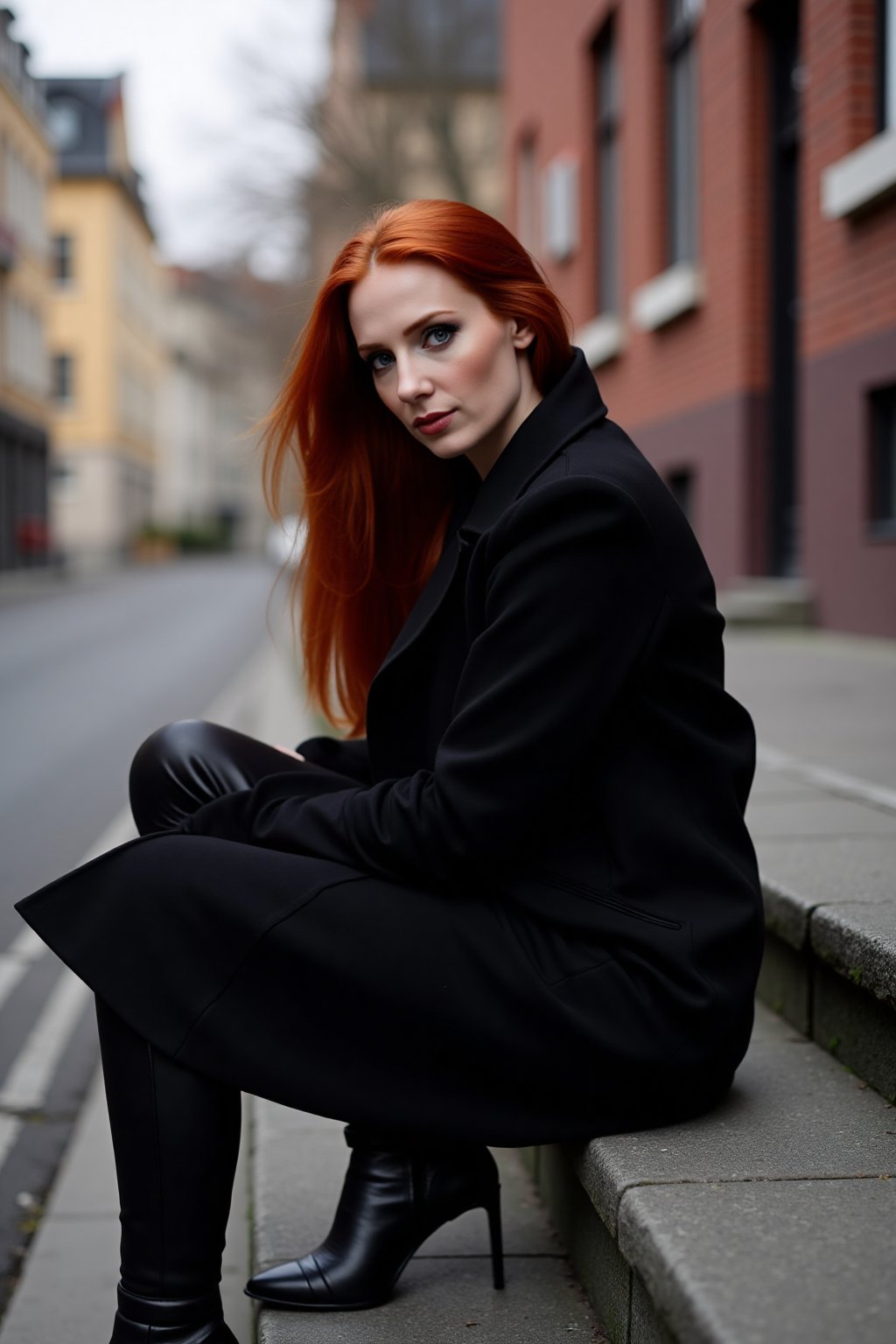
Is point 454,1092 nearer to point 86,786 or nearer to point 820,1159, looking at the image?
point 820,1159

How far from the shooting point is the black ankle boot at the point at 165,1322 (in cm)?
192

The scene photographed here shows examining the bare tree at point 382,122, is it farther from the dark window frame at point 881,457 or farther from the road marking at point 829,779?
the road marking at point 829,779

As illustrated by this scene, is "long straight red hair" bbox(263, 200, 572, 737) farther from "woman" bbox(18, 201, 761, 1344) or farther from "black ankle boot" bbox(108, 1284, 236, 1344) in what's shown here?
"black ankle boot" bbox(108, 1284, 236, 1344)

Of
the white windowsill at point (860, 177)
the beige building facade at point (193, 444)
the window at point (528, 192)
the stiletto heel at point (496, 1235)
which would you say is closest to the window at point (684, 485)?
the white windowsill at point (860, 177)

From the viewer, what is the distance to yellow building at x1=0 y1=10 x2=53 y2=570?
38.5m

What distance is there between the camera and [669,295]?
1095 cm

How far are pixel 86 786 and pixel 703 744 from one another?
633 centimetres

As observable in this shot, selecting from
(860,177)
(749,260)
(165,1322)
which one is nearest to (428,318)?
(165,1322)

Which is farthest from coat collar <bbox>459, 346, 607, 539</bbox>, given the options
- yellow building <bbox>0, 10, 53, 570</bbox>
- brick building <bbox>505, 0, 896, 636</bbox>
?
yellow building <bbox>0, 10, 53, 570</bbox>

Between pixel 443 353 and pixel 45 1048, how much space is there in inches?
103

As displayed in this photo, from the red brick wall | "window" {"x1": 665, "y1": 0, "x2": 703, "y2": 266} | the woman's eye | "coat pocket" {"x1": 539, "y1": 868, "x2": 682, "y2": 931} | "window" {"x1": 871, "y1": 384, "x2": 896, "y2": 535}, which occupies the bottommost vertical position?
"coat pocket" {"x1": 539, "y1": 868, "x2": 682, "y2": 931}

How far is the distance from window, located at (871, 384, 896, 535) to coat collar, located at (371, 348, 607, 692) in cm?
621

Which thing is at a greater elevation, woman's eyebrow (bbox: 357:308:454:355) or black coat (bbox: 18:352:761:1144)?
woman's eyebrow (bbox: 357:308:454:355)

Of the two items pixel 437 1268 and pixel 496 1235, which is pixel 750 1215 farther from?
pixel 437 1268
